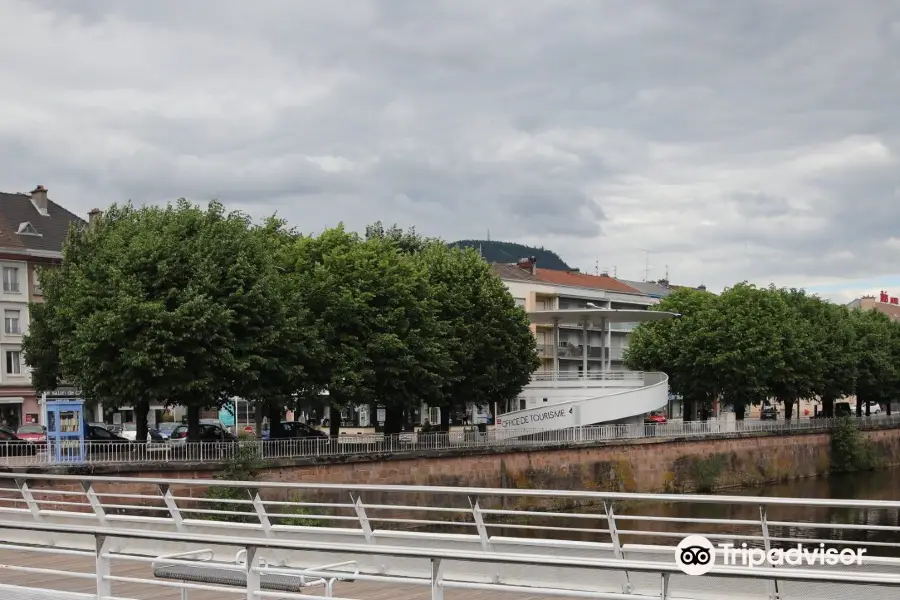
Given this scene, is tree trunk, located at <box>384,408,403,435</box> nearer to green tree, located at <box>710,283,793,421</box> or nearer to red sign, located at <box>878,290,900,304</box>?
green tree, located at <box>710,283,793,421</box>

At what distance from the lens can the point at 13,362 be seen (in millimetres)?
74000

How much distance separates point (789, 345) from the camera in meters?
77.0

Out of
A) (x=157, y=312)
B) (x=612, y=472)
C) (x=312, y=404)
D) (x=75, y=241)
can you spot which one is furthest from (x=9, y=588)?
(x=612, y=472)

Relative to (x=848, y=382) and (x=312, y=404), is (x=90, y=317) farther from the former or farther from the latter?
(x=848, y=382)

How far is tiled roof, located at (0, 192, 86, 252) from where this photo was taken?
74.8 metres

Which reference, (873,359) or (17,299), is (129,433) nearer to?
(17,299)

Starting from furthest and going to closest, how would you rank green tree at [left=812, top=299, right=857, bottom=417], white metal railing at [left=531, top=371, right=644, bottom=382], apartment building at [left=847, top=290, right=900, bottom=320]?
apartment building at [left=847, top=290, right=900, bottom=320]
green tree at [left=812, top=299, right=857, bottom=417]
white metal railing at [left=531, top=371, right=644, bottom=382]

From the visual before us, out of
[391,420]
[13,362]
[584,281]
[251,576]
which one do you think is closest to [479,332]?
[391,420]

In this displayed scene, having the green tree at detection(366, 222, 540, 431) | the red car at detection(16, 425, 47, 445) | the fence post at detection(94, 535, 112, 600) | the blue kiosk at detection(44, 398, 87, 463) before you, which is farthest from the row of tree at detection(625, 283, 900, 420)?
the fence post at detection(94, 535, 112, 600)

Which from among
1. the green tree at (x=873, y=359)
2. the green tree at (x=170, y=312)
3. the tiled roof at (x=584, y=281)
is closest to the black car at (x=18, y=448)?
the green tree at (x=170, y=312)

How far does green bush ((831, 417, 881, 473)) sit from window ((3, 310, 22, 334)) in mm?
55391

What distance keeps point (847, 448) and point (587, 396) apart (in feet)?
84.6

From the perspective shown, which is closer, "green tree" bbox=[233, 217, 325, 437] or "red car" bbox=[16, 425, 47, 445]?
"green tree" bbox=[233, 217, 325, 437]

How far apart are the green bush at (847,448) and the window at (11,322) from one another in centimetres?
5539
